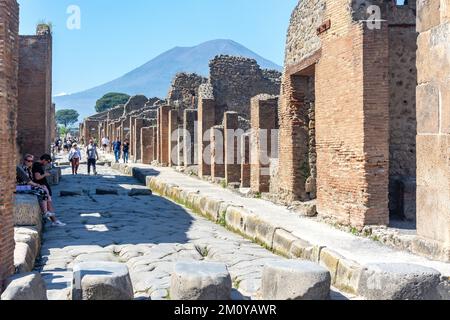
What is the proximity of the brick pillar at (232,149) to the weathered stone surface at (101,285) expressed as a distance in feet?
34.0

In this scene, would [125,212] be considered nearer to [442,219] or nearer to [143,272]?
[143,272]

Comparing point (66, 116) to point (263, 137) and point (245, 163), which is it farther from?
point (263, 137)

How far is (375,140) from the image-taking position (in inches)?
321

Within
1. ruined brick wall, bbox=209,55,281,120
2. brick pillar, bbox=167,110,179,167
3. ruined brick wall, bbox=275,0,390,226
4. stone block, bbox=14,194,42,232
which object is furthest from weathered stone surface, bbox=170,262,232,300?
ruined brick wall, bbox=209,55,281,120

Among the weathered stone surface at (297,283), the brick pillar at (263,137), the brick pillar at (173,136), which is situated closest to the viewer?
the weathered stone surface at (297,283)

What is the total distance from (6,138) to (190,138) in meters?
15.9

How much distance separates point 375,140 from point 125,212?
5.20 metres

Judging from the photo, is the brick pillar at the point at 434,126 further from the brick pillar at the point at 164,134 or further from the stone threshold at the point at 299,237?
the brick pillar at the point at 164,134

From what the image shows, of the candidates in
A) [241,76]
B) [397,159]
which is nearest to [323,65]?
[397,159]

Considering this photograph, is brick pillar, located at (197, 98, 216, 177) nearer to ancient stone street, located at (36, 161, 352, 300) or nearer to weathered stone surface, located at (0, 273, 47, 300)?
ancient stone street, located at (36, 161, 352, 300)

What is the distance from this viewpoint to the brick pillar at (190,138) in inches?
815

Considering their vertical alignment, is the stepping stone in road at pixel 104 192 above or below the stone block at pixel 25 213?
below

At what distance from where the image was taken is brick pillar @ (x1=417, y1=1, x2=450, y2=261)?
20.6ft

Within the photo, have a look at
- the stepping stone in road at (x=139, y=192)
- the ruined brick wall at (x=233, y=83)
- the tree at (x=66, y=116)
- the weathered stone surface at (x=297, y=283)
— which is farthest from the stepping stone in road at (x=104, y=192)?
the tree at (x=66, y=116)
